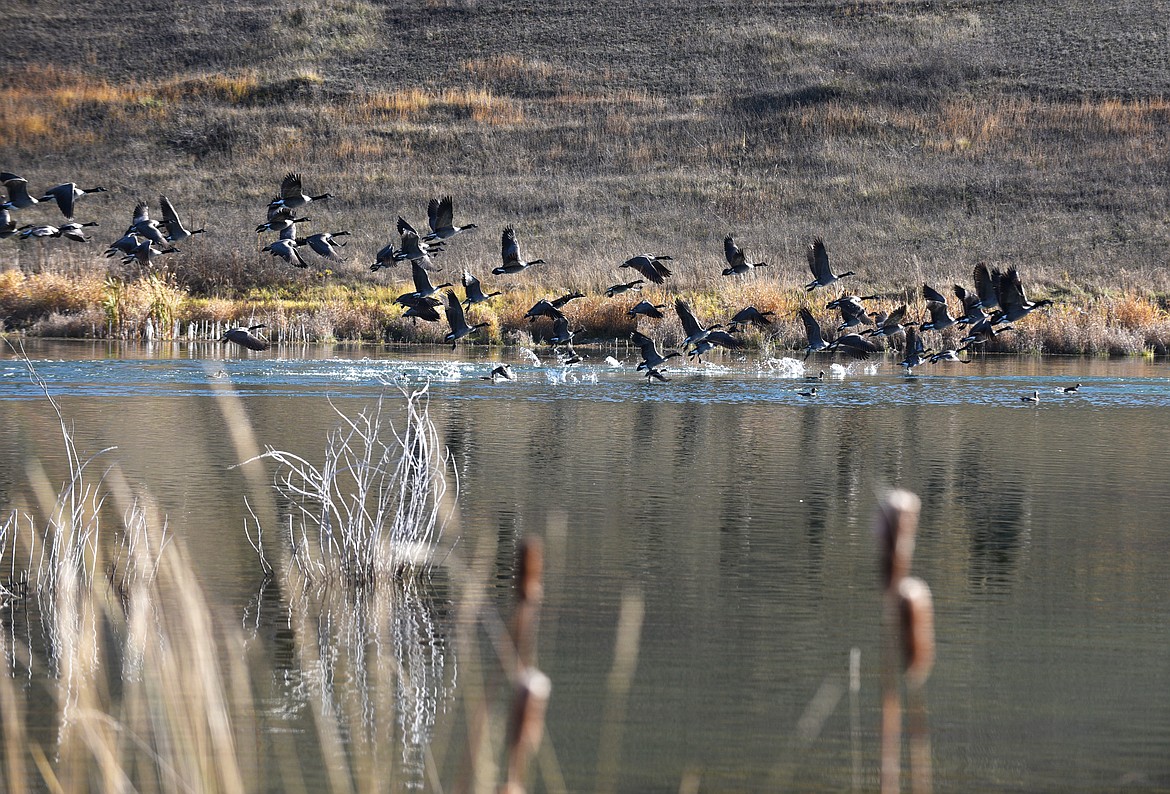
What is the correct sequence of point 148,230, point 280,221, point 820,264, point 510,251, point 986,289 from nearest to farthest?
point 280,221, point 148,230, point 510,251, point 820,264, point 986,289

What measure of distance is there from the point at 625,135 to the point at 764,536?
50752mm

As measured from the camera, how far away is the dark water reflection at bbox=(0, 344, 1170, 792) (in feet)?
23.8

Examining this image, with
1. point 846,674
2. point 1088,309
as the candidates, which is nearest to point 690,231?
point 1088,309

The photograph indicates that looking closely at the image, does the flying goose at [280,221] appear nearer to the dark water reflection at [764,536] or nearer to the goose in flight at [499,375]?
the dark water reflection at [764,536]

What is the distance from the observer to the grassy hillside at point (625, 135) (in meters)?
46.5

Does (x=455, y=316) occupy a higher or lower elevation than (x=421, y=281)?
lower

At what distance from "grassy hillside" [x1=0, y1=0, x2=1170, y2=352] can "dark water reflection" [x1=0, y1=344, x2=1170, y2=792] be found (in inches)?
516

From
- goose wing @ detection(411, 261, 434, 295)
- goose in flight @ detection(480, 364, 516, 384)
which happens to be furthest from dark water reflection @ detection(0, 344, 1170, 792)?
goose wing @ detection(411, 261, 434, 295)

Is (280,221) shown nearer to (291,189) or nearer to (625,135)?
(291,189)

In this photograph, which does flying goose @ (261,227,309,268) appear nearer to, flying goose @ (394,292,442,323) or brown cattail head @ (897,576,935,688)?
flying goose @ (394,292,442,323)

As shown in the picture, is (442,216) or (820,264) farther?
(820,264)

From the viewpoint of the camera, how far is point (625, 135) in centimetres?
6178

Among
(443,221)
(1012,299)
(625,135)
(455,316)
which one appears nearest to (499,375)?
(455,316)

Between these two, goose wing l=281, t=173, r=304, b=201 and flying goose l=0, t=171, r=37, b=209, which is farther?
goose wing l=281, t=173, r=304, b=201
